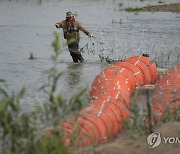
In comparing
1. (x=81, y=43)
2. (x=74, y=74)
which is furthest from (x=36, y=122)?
(x=81, y=43)

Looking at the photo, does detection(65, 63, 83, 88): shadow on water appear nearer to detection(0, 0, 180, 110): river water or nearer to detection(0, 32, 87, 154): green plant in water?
detection(0, 0, 180, 110): river water

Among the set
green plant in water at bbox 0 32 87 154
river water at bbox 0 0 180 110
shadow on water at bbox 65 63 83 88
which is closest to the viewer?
green plant in water at bbox 0 32 87 154

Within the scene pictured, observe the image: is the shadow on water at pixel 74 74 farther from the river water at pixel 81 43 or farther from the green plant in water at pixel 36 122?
the green plant in water at pixel 36 122

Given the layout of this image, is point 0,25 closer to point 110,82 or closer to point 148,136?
point 110,82

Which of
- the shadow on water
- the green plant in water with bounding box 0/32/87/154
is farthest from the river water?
the green plant in water with bounding box 0/32/87/154

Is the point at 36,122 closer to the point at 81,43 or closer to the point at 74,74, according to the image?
the point at 74,74

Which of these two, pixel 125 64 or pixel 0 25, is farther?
pixel 0 25

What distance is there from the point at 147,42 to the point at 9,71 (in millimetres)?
7329

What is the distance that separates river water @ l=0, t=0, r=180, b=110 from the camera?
14412 mm

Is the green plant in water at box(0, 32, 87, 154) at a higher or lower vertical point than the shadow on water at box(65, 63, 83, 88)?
higher

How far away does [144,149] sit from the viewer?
551cm

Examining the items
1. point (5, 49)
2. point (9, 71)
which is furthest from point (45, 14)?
point (9, 71)

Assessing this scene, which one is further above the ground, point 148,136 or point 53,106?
point 53,106

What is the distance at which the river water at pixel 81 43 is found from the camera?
47.3 feet
